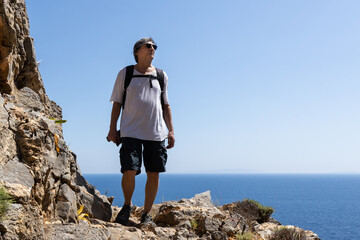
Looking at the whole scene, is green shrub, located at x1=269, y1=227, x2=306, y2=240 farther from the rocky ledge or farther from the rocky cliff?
the rocky cliff

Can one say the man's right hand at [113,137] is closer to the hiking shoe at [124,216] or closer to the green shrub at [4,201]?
the hiking shoe at [124,216]

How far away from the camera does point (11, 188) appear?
4.04 m

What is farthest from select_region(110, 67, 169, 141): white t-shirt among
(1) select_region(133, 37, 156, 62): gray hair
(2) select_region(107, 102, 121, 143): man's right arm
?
(1) select_region(133, 37, 156, 62): gray hair

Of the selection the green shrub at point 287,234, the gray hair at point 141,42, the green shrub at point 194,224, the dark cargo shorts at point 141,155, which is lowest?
the green shrub at point 287,234

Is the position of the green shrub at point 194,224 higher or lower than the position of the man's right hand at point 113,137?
lower

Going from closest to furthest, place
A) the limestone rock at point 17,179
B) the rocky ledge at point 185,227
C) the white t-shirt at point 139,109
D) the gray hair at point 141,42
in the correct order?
the limestone rock at point 17,179
the rocky ledge at point 185,227
the white t-shirt at point 139,109
the gray hair at point 141,42

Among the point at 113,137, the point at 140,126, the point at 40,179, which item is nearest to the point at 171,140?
the point at 140,126

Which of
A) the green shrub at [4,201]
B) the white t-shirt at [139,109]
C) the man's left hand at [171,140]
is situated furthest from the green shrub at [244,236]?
the green shrub at [4,201]

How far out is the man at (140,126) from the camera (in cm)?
642

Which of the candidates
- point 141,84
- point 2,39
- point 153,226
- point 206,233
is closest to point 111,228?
point 153,226

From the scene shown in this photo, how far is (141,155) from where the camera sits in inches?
261

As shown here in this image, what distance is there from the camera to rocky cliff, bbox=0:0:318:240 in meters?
4.29

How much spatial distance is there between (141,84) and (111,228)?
2.58 m

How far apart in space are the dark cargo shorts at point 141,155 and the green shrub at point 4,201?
2.65 meters
